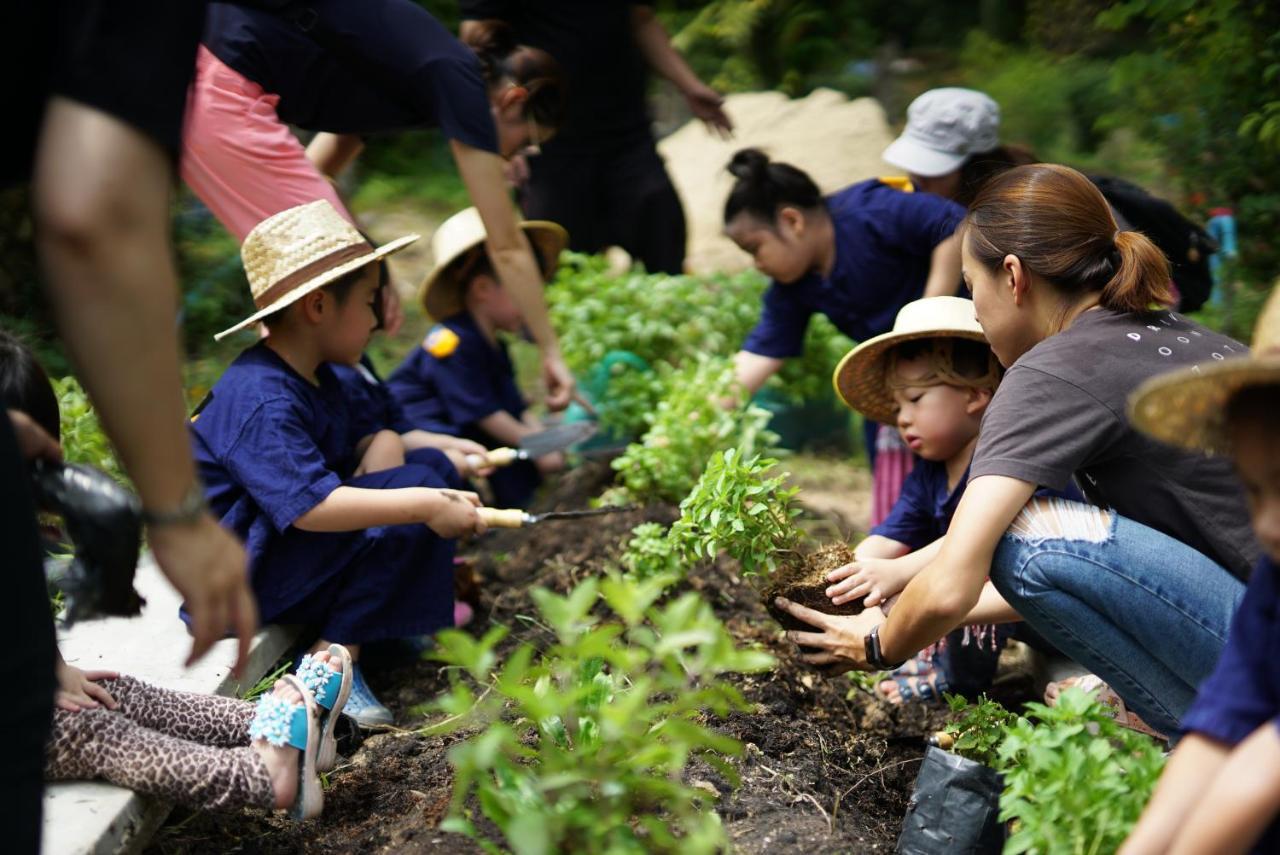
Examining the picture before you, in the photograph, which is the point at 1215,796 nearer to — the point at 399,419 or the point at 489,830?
the point at 489,830

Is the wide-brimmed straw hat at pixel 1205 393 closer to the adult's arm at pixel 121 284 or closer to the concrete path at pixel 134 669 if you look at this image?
the adult's arm at pixel 121 284

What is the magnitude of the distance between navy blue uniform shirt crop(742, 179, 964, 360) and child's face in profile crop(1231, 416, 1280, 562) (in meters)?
2.52

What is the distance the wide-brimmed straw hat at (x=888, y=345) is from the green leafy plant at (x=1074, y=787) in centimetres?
119

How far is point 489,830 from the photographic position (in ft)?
7.41

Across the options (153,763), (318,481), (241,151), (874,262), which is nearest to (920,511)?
(874,262)

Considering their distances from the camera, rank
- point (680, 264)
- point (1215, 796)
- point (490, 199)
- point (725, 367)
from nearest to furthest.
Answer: point (1215, 796) < point (490, 199) < point (725, 367) < point (680, 264)

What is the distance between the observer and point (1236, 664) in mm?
1618

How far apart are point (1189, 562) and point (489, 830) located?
139 cm

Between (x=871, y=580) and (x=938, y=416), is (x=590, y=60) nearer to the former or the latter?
(x=938, y=416)

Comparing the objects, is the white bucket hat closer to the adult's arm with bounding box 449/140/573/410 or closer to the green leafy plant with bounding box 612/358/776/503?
the green leafy plant with bounding box 612/358/776/503

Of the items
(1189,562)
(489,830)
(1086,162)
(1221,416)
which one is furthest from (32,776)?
(1086,162)

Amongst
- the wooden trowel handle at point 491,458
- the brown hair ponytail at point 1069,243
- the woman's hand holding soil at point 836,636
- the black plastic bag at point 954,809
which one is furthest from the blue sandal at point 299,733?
the brown hair ponytail at point 1069,243

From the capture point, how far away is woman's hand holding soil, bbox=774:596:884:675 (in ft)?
8.81

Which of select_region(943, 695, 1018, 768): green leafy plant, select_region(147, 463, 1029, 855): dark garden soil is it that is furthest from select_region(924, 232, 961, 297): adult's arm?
select_region(943, 695, 1018, 768): green leafy plant
